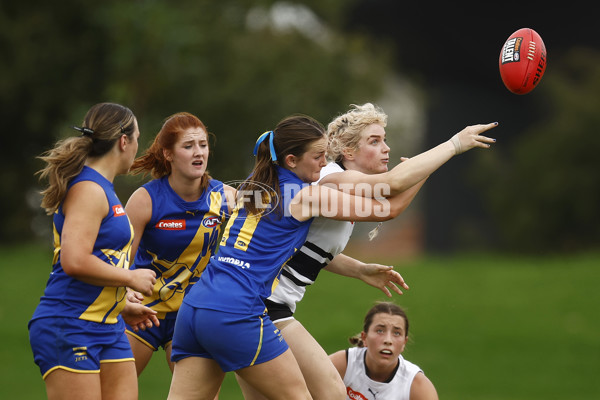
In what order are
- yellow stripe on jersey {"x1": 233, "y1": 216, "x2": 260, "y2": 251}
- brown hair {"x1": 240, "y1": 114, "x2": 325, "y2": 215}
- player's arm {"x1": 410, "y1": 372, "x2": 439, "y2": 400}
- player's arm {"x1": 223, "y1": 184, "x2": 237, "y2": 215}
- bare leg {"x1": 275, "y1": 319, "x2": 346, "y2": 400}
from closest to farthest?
1. yellow stripe on jersey {"x1": 233, "y1": 216, "x2": 260, "y2": 251}
2. brown hair {"x1": 240, "y1": 114, "x2": 325, "y2": 215}
3. bare leg {"x1": 275, "y1": 319, "x2": 346, "y2": 400}
4. player's arm {"x1": 223, "y1": 184, "x2": 237, "y2": 215}
5. player's arm {"x1": 410, "y1": 372, "x2": 439, "y2": 400}

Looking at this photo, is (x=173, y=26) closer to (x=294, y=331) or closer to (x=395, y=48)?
(x=395, y=48)

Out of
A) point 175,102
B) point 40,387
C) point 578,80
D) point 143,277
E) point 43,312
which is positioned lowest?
point 40,387

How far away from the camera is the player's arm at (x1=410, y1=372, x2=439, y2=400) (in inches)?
214

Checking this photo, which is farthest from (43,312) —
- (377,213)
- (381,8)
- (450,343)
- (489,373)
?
(381,8)

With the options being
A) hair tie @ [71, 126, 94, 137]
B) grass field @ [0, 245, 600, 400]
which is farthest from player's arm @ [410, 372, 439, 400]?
grass field @ [0, 245, 600, 400]

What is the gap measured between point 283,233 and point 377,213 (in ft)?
1.74

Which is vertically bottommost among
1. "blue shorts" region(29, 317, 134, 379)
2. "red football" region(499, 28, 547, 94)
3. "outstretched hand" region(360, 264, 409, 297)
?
"blue shorts" region(29, 317, 134, 379)

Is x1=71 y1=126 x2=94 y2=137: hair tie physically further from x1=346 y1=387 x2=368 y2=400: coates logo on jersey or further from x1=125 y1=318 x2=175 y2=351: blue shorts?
x1=346 y1=387 x2=368 y2=400: coates logo on jersey

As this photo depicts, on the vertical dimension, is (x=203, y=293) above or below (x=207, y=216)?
below

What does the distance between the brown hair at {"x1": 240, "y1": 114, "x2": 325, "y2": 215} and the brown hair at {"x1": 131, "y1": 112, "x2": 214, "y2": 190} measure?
74 centimetres

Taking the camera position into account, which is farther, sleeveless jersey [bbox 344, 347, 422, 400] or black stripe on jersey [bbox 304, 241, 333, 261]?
sleeveless jersey [bbox 344, 347, 422, 400]

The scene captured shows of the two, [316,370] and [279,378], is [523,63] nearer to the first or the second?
[316,370]

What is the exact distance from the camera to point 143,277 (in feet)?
13.7

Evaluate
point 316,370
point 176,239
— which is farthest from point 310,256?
point 176,239
